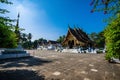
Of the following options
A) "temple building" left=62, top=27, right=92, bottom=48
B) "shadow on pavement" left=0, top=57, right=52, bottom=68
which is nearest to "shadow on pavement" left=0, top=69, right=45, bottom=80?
"shadow on pavement" left=0, top=57, right=52, bottom=68

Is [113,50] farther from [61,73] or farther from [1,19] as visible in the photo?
[1,19]

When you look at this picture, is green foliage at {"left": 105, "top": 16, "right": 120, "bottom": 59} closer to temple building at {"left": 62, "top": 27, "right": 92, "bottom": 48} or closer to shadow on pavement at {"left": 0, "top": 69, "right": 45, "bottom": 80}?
shadow on pavement at {"left": 0, "top": 69, "right": 45, "bottom": 80}

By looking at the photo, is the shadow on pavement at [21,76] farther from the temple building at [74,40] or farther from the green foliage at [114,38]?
the temple building at [74,40]

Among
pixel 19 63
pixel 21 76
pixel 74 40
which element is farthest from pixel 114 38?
pixel 74 40

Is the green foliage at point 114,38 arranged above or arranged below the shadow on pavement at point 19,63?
above

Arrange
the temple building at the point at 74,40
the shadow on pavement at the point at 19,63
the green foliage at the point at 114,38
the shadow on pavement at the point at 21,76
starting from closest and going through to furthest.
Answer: the shadow on pavement at the point at 21,76 < the green foliage at the point at 114,38 < the shadow on pavement at the point at 19,63 < the temple building at the point at 74,40

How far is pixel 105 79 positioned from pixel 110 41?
328 centimetres

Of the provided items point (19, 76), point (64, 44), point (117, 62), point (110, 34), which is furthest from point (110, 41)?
point (64, 44)

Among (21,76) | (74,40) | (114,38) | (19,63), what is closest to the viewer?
(21,76)

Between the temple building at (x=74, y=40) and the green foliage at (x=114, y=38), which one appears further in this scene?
the temple building at (x=74, y=40)

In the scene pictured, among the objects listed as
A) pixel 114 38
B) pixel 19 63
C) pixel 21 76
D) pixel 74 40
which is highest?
pixel 74 40

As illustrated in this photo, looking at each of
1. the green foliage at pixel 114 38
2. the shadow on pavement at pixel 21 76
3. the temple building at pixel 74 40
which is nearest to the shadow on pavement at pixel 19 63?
the shadow on pavement at pixel 21 76

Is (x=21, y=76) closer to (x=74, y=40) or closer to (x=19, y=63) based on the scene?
(x=19, y=63)

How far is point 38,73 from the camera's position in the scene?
11.8m
